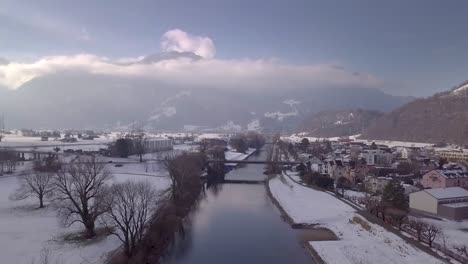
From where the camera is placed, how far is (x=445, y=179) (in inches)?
859

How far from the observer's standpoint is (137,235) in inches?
472

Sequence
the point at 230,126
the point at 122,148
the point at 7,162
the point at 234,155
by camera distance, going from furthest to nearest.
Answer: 1. the point at 230,126
2. the point at 234,155
3. the point at 122,148
4. the point at 7,162

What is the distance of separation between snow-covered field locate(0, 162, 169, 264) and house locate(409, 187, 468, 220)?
13292mm

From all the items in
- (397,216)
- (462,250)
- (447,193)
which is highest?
(447,193)

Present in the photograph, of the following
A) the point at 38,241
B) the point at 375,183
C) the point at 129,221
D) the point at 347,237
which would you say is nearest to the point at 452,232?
the point at 347,237

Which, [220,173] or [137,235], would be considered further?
[220,173]

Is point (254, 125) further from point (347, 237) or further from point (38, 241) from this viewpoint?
point (38, 241)

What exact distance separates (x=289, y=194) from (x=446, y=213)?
9.22m

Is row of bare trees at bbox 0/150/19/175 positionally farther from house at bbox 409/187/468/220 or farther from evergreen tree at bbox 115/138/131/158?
house at bbox 409/187/468/220

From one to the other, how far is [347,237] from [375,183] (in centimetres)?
1053

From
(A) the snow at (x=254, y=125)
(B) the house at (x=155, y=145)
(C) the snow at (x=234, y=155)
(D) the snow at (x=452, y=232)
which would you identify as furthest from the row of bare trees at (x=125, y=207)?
(A) the snow at (x=254, y=125)

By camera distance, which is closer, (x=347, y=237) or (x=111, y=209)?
(x=111, y=209)

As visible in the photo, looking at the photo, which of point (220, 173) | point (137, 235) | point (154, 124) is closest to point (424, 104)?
point (220, 173)

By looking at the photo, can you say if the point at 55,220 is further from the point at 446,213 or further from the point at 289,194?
the point at 446,213
